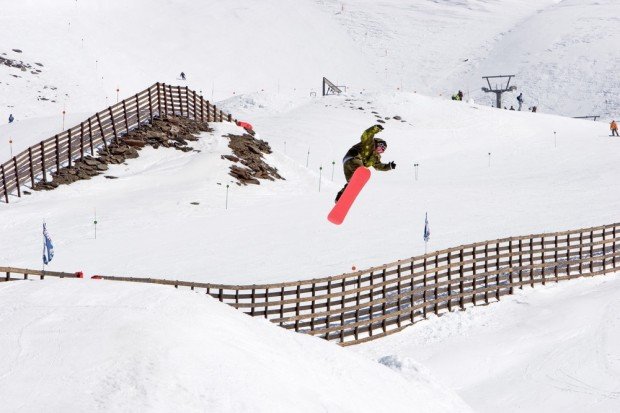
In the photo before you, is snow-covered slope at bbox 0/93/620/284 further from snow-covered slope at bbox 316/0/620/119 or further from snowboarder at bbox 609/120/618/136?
snow-covered slope at bbox 316/0/620/119

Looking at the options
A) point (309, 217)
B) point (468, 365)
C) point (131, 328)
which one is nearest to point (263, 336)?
point (131, 328)

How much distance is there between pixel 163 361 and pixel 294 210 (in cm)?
2196

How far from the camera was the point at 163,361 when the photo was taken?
7371 millimetres

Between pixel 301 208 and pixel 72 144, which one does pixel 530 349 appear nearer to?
pixel 301 208

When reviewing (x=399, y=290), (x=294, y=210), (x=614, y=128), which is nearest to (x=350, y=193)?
(x=399, y=290)

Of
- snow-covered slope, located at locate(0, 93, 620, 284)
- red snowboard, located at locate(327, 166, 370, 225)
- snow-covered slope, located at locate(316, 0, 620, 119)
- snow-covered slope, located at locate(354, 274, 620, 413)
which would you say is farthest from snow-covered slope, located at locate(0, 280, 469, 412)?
snow-covered slope, located at locate(316, 0, 620, 119)

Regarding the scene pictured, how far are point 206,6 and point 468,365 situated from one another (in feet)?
269

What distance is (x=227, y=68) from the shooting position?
Result: 76.9m

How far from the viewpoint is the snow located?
7.86m

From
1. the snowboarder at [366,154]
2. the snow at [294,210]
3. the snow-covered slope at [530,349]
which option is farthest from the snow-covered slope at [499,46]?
the snowboarder at [366,154]

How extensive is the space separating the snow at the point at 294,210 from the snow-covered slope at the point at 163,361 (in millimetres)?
25

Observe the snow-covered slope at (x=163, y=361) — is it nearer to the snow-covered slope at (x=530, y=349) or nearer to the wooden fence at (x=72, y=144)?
the snow-covered slope at (x=530, y=349)

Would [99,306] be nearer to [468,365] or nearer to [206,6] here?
[468,365]

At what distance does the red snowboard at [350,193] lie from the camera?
9.77 metres
